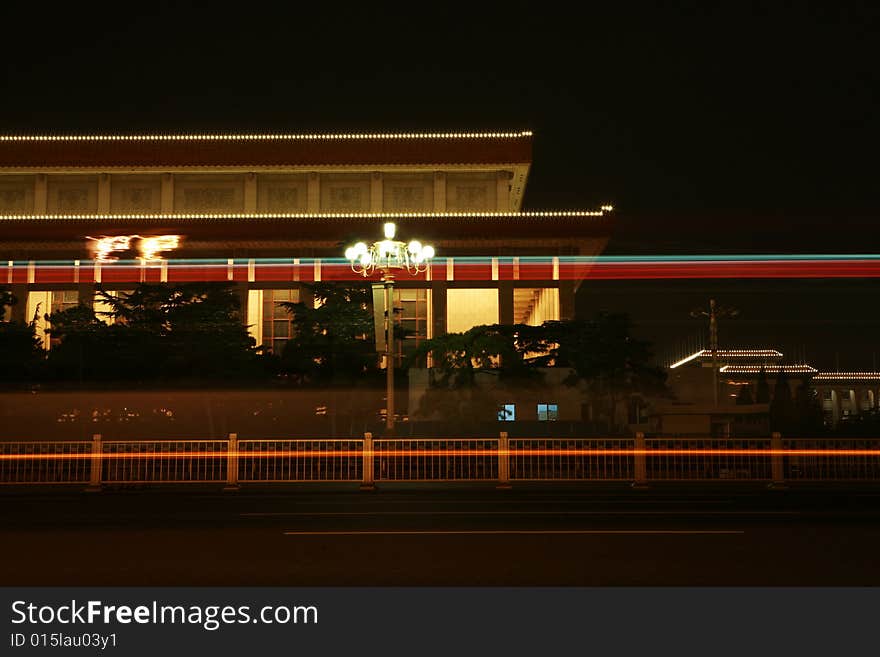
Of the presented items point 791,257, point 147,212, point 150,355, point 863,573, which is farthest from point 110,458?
point 147,212

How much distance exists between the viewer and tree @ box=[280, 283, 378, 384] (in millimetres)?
21750

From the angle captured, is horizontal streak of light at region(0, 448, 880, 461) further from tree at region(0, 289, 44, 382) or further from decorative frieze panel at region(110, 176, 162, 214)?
decorative frieze panel at region(110, 176, 162, 214)

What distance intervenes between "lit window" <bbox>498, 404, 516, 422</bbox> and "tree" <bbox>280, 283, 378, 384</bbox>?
3582 mm

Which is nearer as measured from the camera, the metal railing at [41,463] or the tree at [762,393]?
the metal railing at [41,463]

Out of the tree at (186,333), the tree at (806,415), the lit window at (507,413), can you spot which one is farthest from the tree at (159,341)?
the tree at (806,415)

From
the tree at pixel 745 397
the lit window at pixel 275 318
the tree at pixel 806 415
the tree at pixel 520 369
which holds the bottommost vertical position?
the tree at pixel 806 415

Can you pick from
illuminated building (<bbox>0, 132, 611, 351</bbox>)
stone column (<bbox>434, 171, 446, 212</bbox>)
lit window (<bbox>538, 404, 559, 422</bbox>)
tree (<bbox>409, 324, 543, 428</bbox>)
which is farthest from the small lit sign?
lit window (<bbox>538, 404, 559, 422</bbox>)

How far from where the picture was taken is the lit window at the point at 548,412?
21.4 meters

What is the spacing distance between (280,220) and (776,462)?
62.3ft

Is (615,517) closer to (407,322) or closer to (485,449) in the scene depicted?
(485,449)

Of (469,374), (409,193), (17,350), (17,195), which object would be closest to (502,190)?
(409,193)

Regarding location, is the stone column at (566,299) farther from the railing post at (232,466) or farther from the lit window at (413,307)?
the railing post at (232,466)

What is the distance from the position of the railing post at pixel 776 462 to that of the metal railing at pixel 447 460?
0.02m

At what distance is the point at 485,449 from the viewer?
544 inches
